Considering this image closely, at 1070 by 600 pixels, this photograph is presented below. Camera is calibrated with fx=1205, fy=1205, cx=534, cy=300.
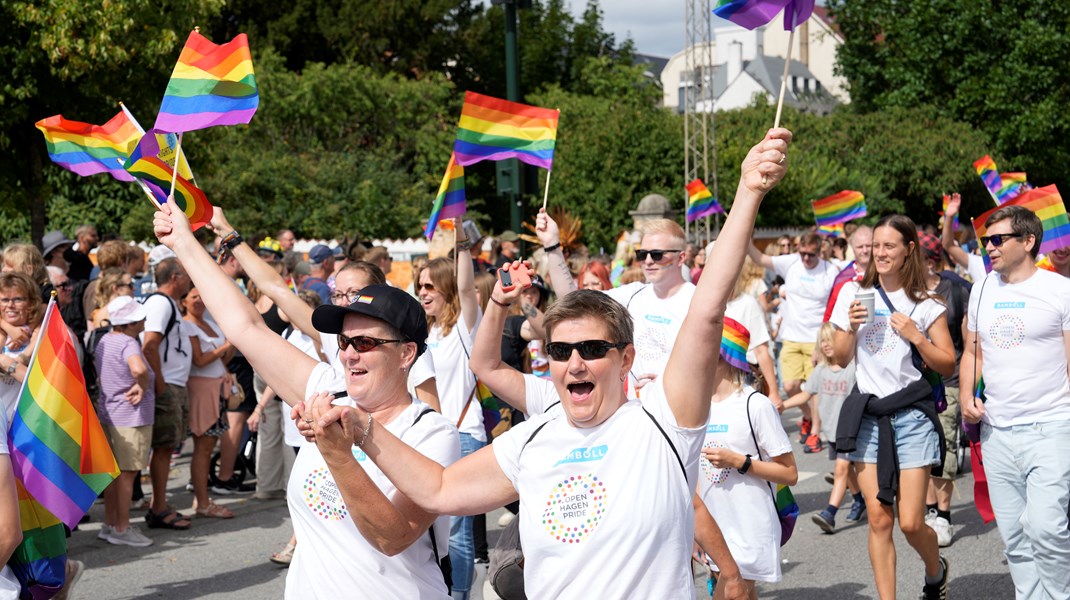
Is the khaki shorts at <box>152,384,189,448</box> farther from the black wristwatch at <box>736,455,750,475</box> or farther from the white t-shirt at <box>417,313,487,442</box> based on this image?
the black wristwatch at <box>736,455,750,475</box>

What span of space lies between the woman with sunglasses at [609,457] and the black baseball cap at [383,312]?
0.42 metres

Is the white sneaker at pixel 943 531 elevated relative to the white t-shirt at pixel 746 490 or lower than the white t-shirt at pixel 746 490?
lower

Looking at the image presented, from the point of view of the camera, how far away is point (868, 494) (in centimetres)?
616

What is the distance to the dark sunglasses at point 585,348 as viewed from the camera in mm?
3102

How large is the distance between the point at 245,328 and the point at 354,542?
0.80m

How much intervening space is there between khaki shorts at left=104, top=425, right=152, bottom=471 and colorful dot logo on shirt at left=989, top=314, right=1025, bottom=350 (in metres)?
5.58

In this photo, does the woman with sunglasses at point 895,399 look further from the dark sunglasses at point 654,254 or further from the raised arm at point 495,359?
the raised arm at point 495,359

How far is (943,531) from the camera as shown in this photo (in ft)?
26.6

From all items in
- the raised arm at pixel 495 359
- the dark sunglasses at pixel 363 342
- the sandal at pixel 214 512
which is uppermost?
the dark sunglasses at pixel 363 342

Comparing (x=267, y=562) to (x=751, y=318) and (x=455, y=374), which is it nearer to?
(x=455, y=374)

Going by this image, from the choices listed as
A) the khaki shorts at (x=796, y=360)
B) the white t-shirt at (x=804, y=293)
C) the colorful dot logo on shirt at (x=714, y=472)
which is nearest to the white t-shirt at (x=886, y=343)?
the colorful dot logo on shirt at (x=714, y=472)

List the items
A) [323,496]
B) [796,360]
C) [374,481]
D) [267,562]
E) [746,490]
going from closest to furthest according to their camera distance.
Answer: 1. [374,481]
2. [323,496]
3. [746,490]
4. [267,562]
5. [796,360]

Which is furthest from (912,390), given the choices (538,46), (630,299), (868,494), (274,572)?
(538,46)

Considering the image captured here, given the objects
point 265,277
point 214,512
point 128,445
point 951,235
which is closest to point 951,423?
point 951,235
